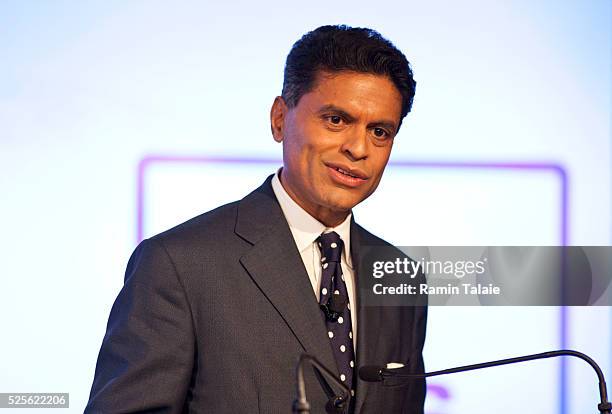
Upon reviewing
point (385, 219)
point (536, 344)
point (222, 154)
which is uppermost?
A: point (222, 154)

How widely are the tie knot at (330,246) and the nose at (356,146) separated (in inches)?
7.7

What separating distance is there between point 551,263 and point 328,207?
0.93 metres

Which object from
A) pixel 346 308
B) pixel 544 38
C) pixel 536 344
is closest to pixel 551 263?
pixel 536 344

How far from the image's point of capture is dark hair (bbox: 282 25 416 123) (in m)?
2.21

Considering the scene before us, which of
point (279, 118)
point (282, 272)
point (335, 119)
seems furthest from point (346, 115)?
point (282, 272)

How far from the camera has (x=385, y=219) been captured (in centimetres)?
283

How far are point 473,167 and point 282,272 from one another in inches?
37.2

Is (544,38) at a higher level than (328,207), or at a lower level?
higher

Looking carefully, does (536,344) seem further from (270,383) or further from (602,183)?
(270,383)

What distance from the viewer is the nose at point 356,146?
2.17m

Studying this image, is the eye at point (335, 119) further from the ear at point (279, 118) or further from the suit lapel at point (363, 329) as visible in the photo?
the suit lapel at point (363, 329)

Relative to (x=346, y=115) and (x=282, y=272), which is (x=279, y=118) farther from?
(x=282, y=272)

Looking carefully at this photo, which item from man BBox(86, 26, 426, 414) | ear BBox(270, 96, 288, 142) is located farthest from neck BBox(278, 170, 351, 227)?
ear BBox(270, 96, 288, 142)

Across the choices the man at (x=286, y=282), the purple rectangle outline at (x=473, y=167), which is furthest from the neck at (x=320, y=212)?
the purple rectangle outline at (x=473, y=167)
